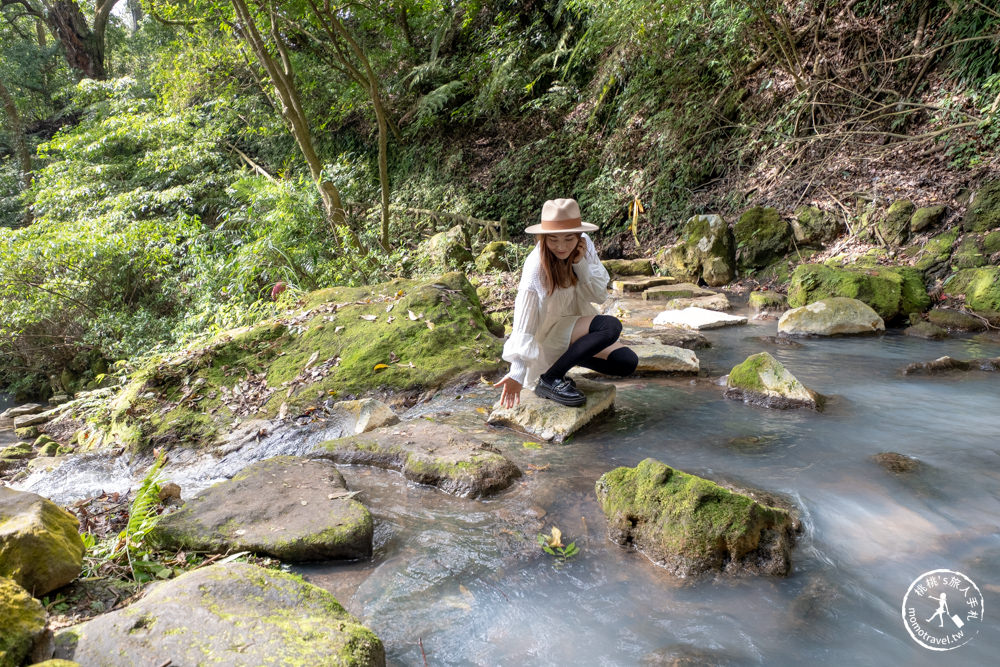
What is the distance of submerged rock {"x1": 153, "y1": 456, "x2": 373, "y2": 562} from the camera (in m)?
2.55

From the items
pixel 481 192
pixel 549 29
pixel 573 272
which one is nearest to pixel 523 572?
pixel 573 272

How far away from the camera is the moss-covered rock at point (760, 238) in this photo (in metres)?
8.92

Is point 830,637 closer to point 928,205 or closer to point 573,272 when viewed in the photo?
point 573,272

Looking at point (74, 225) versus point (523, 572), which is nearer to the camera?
point (523, 572)

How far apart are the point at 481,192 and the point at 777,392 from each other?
→ 11039 mm

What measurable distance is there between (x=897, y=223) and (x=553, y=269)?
6637 millimetres

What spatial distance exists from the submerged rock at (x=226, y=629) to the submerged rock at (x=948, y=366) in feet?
16.5

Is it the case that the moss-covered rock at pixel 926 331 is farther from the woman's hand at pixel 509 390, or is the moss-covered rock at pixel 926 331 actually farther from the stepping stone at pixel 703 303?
the woman's hand at pixel 509 390

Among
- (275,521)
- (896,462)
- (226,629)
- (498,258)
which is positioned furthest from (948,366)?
(498,258)

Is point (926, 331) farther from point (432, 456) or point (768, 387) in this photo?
point (432, 456)

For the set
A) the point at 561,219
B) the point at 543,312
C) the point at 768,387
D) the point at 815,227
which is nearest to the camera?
the point at 561,219

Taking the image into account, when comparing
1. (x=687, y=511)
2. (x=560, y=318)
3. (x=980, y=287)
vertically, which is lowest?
(x=687, y=511)

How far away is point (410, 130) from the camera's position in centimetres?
1548

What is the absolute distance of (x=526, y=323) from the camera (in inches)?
138
